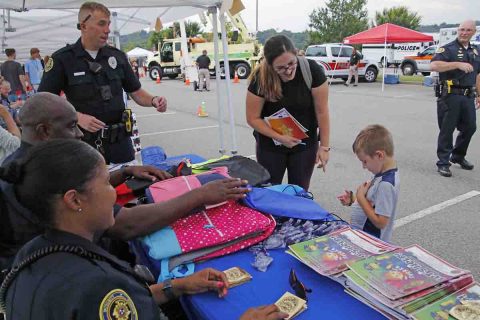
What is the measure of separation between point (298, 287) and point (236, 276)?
0.79 feet

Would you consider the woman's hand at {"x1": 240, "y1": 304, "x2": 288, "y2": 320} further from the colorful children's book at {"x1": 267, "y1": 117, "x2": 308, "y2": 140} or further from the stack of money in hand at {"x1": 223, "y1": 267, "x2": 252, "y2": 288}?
the colorful children's book at {"x1": 267, "y1": 117, "x2": 308, "y2": 140}

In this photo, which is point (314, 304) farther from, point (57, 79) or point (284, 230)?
point (57, 79)

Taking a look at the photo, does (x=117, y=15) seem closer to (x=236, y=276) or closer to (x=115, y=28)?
(x=115, y=28)

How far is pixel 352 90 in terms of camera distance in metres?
15.5

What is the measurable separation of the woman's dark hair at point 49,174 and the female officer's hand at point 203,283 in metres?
0.56

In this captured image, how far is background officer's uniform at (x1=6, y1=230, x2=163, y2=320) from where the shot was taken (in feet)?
3.18

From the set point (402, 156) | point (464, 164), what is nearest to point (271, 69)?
point (464, 164)

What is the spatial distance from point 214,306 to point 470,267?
2403mm

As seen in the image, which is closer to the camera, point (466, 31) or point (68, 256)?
point (68, 256)

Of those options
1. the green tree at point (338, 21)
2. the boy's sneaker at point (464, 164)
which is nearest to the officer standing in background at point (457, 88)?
the boy's sneaker at point (464, 164)

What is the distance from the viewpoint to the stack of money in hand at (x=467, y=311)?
3.85ft

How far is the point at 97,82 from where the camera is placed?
10.0 feet

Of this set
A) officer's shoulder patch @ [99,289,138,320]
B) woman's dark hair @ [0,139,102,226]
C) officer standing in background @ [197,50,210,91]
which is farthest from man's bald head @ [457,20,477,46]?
officer standing in background @ [197,50,210,91]

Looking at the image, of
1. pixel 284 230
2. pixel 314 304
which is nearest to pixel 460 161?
pixel 284 230
